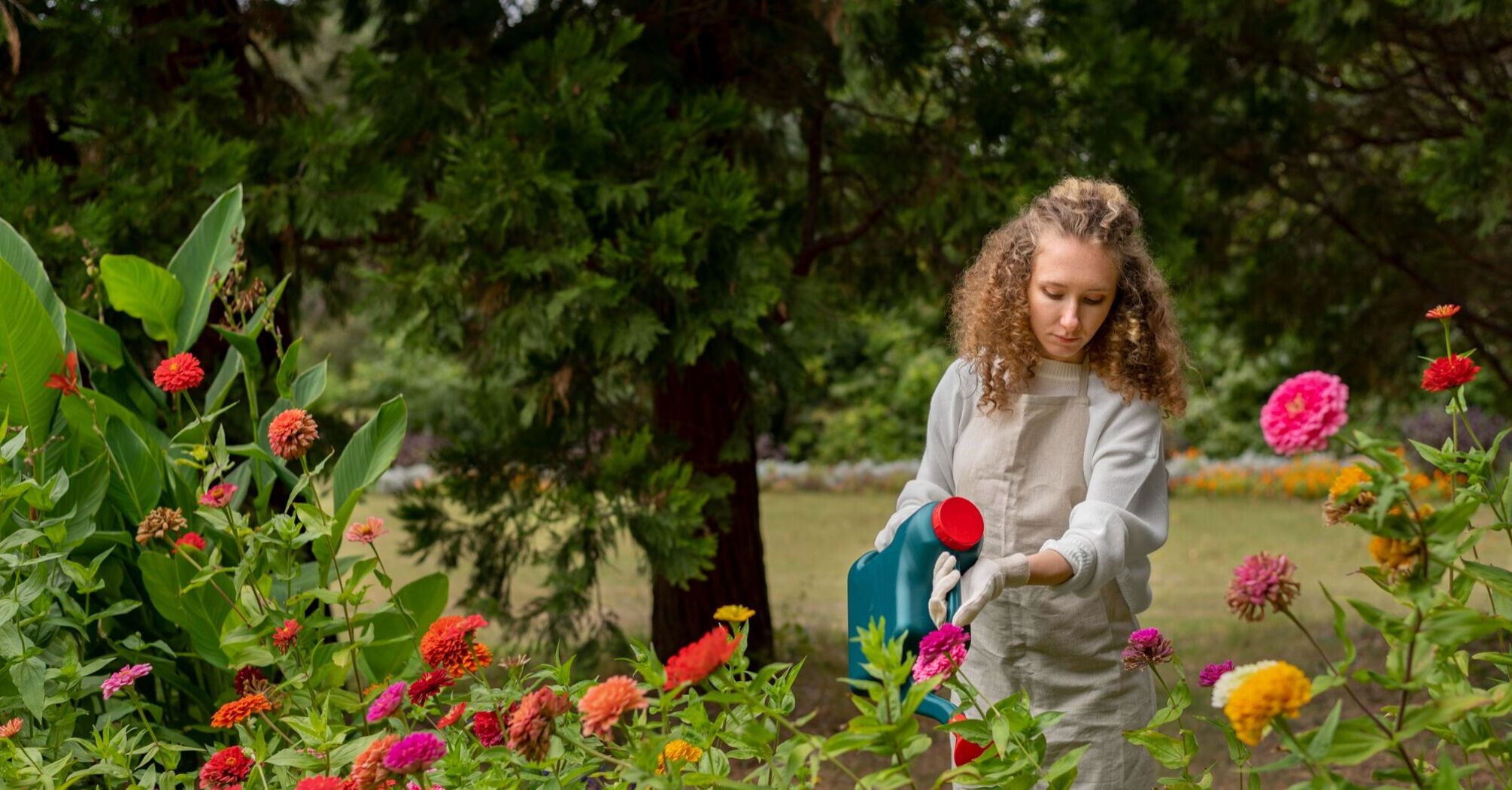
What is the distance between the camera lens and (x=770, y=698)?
1.59 metres

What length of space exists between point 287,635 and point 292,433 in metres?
0.28

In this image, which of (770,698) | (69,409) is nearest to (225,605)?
(69,409)

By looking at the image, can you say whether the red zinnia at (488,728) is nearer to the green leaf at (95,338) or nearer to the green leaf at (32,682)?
the green leaf at (32,682)

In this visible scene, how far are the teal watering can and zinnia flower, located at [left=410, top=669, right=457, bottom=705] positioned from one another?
53 cm

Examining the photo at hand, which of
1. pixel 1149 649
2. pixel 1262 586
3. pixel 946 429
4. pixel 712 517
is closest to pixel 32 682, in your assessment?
pixel 946 429

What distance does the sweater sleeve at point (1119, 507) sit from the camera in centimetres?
181

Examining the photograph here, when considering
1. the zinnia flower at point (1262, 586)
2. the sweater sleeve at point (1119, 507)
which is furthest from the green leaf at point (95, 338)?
the zinnia flower at point (1262, 586)

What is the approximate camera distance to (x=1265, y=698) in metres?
1.06

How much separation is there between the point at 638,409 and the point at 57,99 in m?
1.94

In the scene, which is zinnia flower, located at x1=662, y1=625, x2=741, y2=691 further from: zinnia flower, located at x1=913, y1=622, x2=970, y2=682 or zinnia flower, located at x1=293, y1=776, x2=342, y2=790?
Result: zinnia flower, located at x1=293, y1=776, x2=342, y2=790

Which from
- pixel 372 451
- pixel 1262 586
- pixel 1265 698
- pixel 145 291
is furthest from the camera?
pixel 145 291

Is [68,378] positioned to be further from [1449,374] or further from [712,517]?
[1449,374]

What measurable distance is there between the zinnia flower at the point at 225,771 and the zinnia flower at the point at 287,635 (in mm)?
225

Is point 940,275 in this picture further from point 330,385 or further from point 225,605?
point 330,385
